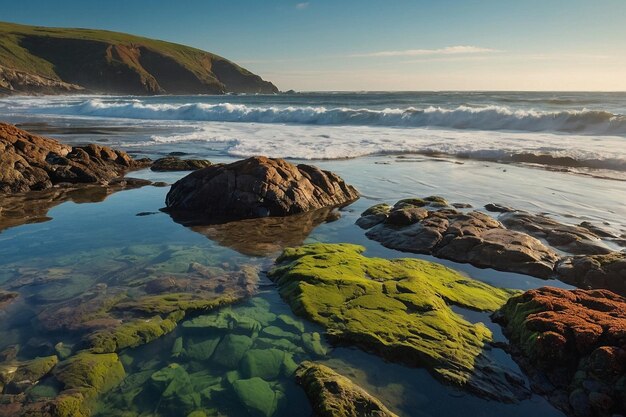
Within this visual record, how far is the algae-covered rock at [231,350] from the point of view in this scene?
494cm

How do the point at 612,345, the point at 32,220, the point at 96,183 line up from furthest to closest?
the point at 96,183 < the point at 32,220 < the point at 612,345

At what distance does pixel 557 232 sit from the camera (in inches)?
364

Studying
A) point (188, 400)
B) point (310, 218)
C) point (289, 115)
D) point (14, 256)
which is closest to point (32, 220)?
point (14, 256)

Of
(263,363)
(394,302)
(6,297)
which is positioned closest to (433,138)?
(394,302)

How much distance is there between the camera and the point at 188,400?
4250 millimetres

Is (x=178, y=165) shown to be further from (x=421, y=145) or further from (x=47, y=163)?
(x=421, y=145)

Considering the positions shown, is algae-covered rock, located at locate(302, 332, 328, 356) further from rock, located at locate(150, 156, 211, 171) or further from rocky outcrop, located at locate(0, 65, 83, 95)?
rocky outcrop, located at locate(0, 65, 83, 95)

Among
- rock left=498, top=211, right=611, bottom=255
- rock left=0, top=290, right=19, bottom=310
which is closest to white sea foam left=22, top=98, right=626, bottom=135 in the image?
rock left=498, top=211, right=611, bottom=255

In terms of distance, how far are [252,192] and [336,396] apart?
778 centimetres

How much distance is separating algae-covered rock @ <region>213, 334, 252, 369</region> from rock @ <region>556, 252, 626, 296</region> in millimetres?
5663

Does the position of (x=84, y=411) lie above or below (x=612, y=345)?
below

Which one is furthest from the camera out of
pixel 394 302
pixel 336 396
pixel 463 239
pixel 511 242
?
pixel 463 239

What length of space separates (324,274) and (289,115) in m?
38.6

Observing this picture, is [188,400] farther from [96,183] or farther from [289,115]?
[289,115]
